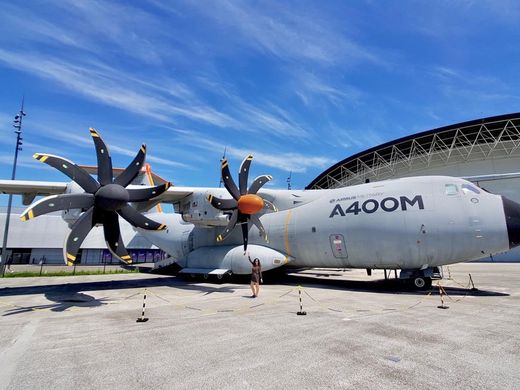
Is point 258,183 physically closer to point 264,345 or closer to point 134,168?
point 134,168

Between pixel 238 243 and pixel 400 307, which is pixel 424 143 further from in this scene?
pixel 400 307

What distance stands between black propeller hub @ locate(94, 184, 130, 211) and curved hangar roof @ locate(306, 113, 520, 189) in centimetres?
3652

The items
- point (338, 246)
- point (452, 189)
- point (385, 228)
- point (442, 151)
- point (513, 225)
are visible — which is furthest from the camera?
point (442, 151)

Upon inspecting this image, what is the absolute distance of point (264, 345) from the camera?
6.39 meters

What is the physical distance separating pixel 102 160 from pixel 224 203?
5.90 metres

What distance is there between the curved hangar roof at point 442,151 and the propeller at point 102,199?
35.8 m

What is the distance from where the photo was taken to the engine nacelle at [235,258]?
1748 cm

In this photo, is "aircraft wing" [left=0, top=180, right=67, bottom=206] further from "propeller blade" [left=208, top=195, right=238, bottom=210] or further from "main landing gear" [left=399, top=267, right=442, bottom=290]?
"main landing gear" [left=399, top=267, right=442, bottom=290]

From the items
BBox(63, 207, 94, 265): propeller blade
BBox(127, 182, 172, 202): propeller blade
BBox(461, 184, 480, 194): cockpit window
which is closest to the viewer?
BBox(63, 207, 94, 265): propeller blade

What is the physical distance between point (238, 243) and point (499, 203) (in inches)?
516

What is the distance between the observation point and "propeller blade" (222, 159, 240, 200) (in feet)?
51.9

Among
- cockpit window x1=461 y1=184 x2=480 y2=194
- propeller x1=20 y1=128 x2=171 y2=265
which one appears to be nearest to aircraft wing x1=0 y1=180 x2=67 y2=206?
propeller x1=20 y1=128 x2=171 y2=265

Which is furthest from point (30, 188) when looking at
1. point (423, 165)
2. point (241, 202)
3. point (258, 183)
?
point (423, 165)

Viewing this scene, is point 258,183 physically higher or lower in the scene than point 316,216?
higher
